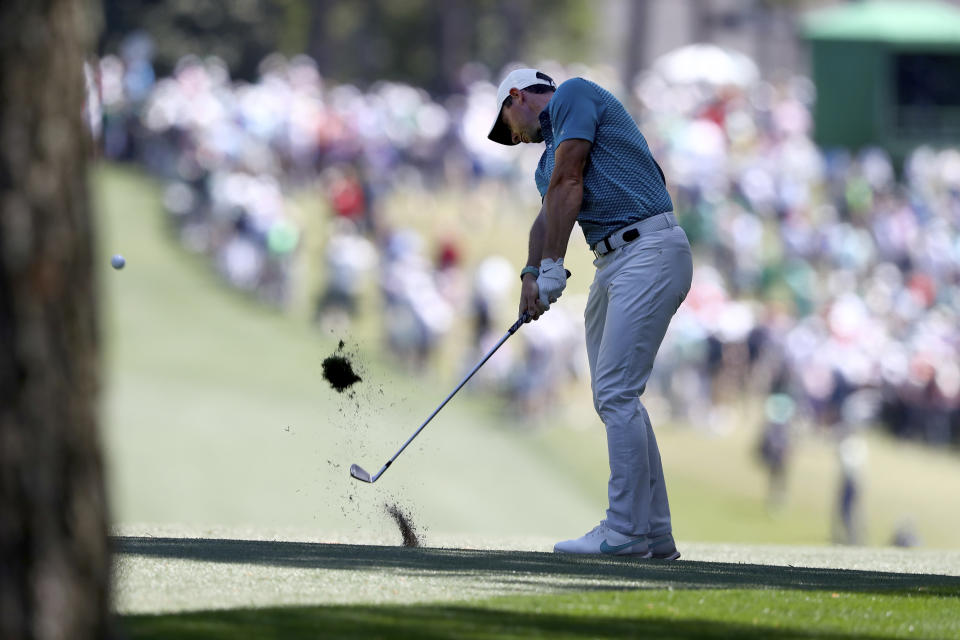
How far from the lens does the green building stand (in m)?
38.9

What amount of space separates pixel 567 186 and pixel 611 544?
137 cm

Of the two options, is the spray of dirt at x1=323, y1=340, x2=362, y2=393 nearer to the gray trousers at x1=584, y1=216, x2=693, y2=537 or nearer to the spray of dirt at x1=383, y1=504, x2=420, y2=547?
the spray of dirt at x1=383, y1=504, x2=420, y2=547

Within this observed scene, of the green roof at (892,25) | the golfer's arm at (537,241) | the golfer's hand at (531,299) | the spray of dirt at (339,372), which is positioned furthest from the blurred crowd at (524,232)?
the golfer's hand at (531,299)

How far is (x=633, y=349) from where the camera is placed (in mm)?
6945

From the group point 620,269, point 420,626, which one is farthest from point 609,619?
point 620,269

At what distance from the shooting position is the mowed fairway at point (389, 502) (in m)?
5.25

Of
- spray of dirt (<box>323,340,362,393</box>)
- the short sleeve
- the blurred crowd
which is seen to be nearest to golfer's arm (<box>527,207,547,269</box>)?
the short sleeve

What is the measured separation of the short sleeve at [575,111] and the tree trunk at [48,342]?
3702 millimetres

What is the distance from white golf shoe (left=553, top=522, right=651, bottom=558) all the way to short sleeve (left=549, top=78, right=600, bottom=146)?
4.90 ft

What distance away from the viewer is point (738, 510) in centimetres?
2064

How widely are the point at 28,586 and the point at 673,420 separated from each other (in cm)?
2051

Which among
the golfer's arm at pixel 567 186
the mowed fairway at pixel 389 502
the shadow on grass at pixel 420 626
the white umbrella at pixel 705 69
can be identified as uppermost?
the golfer's arm at pixel 567 186

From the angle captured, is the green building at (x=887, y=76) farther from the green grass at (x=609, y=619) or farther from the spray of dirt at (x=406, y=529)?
the green grass at (x=609, y=619)

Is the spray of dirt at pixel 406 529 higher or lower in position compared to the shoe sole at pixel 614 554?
lower
